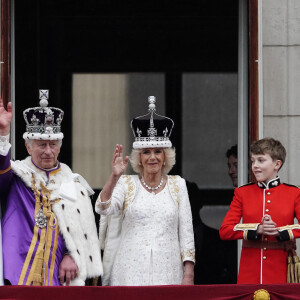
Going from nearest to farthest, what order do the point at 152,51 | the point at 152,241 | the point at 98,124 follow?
the point at 152,241
the point at 98,124
the point at 152,51

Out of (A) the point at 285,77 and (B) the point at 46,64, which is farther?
(B) the point at 46,64

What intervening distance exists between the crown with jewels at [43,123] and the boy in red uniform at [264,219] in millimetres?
1229

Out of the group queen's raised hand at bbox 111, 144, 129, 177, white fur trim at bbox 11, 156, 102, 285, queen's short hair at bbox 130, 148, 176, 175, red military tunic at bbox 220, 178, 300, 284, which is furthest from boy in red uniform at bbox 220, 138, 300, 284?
white fur trim at bbox 11, 156, 102, 285

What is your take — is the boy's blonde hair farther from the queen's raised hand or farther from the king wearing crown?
the king wearing crown

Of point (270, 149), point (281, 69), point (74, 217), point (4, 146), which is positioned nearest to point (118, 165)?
point (74, 217)

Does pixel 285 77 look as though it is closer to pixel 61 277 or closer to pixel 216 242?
pixel 216 242

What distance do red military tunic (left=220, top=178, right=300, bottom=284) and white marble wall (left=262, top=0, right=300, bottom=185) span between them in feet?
4.11

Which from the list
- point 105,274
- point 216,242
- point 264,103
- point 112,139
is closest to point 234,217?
point 105,274

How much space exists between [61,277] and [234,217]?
3.75ft

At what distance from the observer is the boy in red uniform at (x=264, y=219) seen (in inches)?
249

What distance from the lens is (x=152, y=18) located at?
9.60 metres

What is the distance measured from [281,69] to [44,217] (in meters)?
2.38

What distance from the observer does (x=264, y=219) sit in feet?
20.4

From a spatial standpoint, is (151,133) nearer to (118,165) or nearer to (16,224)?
(118,165)
